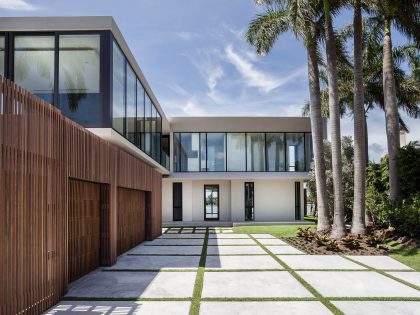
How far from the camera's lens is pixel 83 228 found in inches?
390

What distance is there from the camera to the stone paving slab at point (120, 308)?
21.9ft

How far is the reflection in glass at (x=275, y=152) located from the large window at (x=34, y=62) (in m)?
18.6

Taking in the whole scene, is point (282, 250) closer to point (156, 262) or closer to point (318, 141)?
point (156, 262)

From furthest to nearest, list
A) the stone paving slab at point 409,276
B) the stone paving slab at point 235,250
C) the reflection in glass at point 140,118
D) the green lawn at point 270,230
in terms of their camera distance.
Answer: the green lawn at point 270,230
the reflection in glass at point 140,118
the stone paving slab at point 235,250
the stone paving slab at point 409,276

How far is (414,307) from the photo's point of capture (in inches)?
275

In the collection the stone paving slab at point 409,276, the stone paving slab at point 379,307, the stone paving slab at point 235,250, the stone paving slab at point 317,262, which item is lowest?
the stone paving slab at point 235,250

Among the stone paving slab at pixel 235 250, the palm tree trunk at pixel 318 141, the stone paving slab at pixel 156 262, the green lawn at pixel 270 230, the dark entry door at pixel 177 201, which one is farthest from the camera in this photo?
the dark entry door at pixel 177 201

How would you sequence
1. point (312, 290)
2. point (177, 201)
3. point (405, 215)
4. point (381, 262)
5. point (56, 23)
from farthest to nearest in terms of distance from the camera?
point (177, 201), point (405, 215), point (381, 262), point (56, 23), point (312, 290)

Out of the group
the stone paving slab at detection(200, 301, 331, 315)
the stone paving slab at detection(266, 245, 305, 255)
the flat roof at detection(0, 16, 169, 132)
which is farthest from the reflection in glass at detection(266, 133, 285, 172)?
the stone paving slab at detection(200, 301, 331, 315)

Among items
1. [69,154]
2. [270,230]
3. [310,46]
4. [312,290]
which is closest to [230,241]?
[270,230]

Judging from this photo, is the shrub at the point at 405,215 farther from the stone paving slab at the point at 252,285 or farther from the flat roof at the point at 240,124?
the flat roof at the point at 240,124

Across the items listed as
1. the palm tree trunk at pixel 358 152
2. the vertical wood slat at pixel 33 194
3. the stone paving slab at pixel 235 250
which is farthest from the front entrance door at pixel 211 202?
the vertical wood slat at pixel 33 194

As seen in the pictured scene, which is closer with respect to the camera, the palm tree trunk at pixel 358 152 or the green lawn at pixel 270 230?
the palm tree trunk at pixel 358 152

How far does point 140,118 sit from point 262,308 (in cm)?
1042
